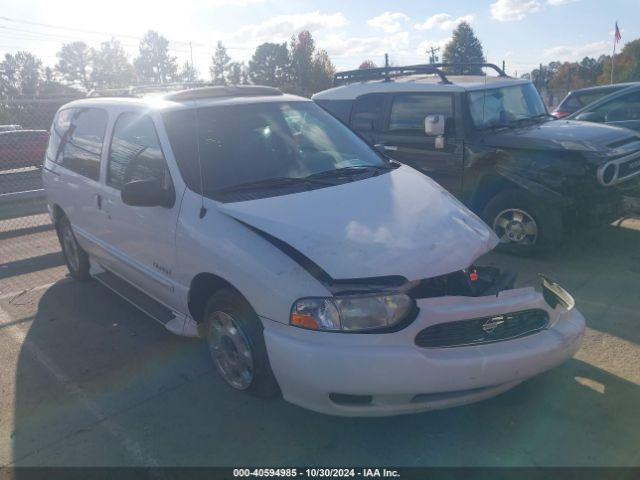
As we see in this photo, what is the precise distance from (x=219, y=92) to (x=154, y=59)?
76086 mm

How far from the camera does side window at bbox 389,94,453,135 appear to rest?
6168 millimetres

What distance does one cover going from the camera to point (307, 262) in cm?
281

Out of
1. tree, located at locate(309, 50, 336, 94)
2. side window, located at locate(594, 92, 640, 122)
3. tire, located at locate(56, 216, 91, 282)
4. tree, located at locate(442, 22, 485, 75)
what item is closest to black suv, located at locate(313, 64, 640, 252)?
side window, located at locate(594, 92, 640, 122)

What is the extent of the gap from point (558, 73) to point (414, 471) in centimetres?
6623

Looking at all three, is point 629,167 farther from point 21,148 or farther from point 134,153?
point 21,148

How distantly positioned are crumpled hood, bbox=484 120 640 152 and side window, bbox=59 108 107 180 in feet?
12.6

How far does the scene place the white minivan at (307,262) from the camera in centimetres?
271

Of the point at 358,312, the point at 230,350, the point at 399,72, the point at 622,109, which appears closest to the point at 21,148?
the point at 399,72

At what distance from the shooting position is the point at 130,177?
13.4ft

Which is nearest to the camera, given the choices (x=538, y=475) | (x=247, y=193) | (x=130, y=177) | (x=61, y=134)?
(x=538, y=475)

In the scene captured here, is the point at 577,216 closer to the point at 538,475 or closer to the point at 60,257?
the point at 538,475

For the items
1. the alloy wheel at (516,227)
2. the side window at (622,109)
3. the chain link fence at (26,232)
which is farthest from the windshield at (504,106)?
the chain link fence at (26,232)

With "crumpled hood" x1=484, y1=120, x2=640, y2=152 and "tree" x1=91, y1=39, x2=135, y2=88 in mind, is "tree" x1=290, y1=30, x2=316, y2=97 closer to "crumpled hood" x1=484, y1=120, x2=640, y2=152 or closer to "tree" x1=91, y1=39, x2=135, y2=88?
"tree" x1=91, y1=39, x2=135, y2=88

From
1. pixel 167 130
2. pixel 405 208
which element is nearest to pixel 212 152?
pixel 167 130
